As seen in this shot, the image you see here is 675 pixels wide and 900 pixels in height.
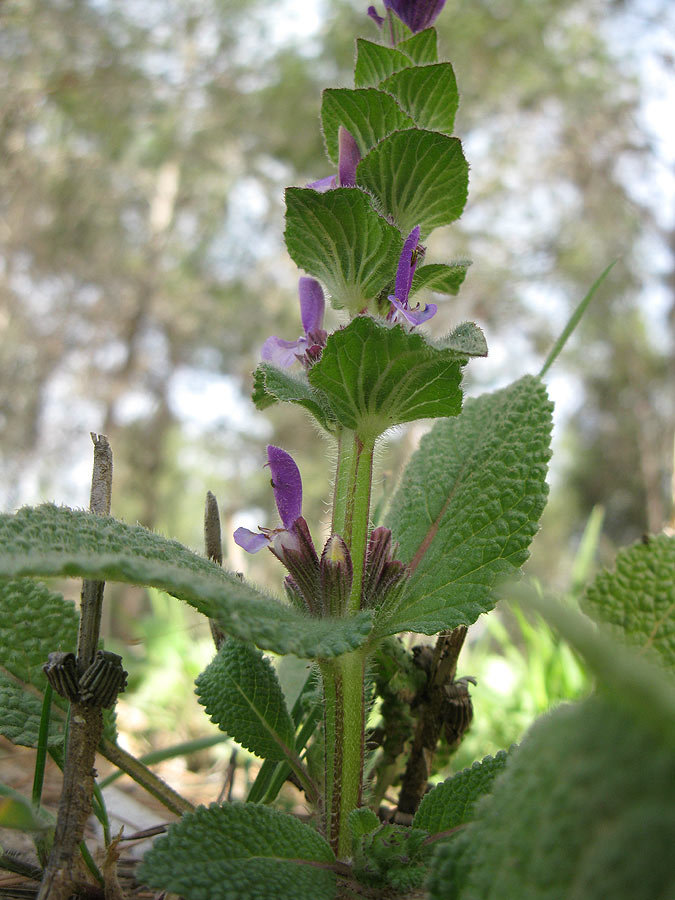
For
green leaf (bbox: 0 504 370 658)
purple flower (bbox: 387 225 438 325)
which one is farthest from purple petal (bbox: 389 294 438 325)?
green leaf (bbox: 0 504 370 658)

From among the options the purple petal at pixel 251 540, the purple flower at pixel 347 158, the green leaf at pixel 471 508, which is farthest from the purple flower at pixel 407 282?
the purple petal at pixel 251 540

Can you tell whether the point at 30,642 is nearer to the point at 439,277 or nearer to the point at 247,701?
the point at 247,701

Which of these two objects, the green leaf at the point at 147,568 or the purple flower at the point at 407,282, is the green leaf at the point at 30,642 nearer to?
the green leaf at the point at 147,568

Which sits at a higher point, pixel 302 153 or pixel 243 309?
pixel 243 309

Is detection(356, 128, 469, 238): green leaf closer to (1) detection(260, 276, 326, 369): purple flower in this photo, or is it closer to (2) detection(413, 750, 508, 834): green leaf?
(1) detection(260, 276, 326, 369): purple flower

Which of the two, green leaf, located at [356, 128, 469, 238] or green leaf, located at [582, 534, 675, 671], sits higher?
green leaf, located at [356, 128, 469, 238]

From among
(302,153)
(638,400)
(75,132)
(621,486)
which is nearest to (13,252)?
(75,132)

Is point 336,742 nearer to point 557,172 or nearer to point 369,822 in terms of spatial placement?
point 369,822
